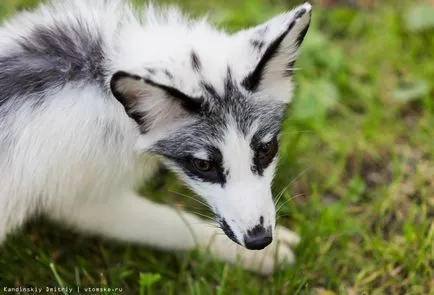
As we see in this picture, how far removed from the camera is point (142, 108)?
9.65 ft

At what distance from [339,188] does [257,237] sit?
1.47 meters

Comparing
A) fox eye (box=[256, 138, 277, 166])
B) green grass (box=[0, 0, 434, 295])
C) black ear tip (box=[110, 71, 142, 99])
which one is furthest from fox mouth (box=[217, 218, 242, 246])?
black ear tip (box=[110, 71, 142, 99])

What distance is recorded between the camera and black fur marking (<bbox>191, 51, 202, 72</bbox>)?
9.85ft

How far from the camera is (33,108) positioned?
3.12 metres

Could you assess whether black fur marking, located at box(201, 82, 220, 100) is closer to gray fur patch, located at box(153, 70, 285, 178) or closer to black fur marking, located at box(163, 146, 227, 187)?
gray fur patch, located at box(153, 70, 285, 178)

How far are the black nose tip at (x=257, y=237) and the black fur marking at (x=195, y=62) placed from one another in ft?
2.40

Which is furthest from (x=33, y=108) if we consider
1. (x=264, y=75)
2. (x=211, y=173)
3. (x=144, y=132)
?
(x=264, y=75)

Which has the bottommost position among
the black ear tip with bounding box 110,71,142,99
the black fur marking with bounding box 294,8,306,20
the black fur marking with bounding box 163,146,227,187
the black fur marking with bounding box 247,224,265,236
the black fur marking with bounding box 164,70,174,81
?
the black fur marking with bounding box 247,224,265,236

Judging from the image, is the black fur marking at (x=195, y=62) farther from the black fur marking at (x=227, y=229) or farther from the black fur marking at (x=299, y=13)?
the black fur marking at (x=227, y=229)

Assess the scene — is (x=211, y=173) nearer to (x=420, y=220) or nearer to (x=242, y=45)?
(x=242, y=45)

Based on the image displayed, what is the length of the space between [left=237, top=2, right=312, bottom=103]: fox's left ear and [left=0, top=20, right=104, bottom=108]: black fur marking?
682mm

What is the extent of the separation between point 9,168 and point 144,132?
0.65 m

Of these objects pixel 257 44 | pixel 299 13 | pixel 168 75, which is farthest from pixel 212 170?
pixel 299 13

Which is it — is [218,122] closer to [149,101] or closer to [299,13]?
[149,101]
